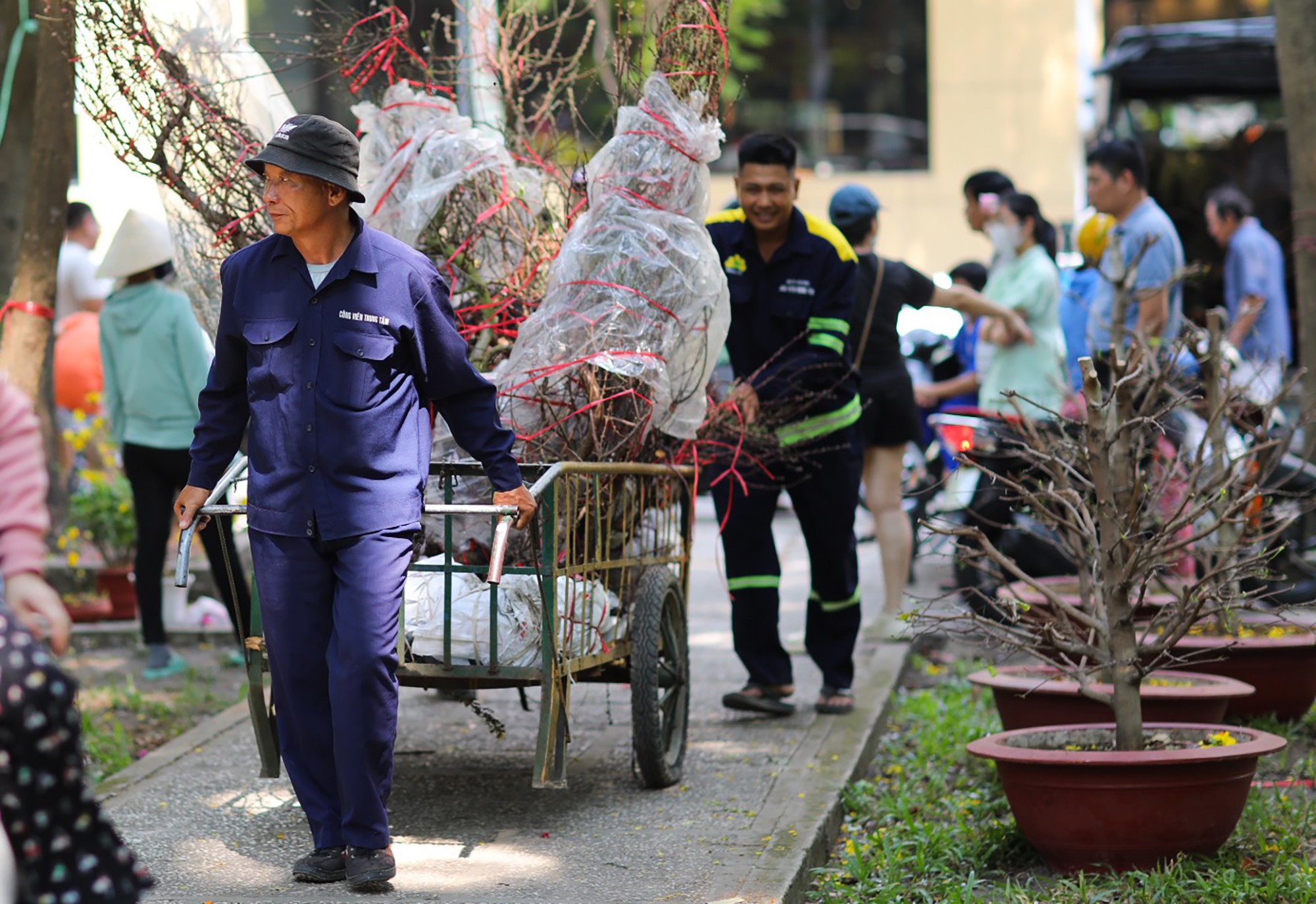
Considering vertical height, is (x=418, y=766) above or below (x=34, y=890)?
below

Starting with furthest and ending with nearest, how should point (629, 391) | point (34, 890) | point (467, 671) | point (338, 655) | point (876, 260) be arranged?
point (876, 260), point (629, 391), point (467, 671), point (338, 655), point (34, 890)

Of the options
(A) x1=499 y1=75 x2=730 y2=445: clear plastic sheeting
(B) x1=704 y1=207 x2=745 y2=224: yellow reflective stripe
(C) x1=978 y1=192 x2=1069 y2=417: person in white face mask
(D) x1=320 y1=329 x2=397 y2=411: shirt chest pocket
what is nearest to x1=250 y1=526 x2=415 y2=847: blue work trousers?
(D) x1=320 y1=329 x2=397 y2=411: shirt chest pocket

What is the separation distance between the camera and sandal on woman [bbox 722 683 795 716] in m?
6.18

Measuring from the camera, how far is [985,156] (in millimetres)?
21750

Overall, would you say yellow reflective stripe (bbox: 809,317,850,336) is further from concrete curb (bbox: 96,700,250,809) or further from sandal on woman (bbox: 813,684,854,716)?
concrete curb (bbox: 96,700,250,809)

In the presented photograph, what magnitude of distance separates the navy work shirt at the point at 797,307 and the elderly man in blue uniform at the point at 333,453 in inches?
78.6

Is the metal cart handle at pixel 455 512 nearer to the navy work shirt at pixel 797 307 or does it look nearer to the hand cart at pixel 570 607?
the hand cart at pixel 570 607

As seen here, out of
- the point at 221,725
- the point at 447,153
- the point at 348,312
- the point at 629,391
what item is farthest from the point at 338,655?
the point at 221,725

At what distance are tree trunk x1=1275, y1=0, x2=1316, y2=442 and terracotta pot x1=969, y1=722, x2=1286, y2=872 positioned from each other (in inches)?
152

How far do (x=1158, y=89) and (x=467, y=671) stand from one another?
10.2m

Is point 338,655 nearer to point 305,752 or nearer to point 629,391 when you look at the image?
point 305,752

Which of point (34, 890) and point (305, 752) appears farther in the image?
point (305, 752)

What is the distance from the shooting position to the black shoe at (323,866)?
4.21m

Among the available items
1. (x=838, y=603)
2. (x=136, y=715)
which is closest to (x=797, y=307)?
(x=838, y=603)
